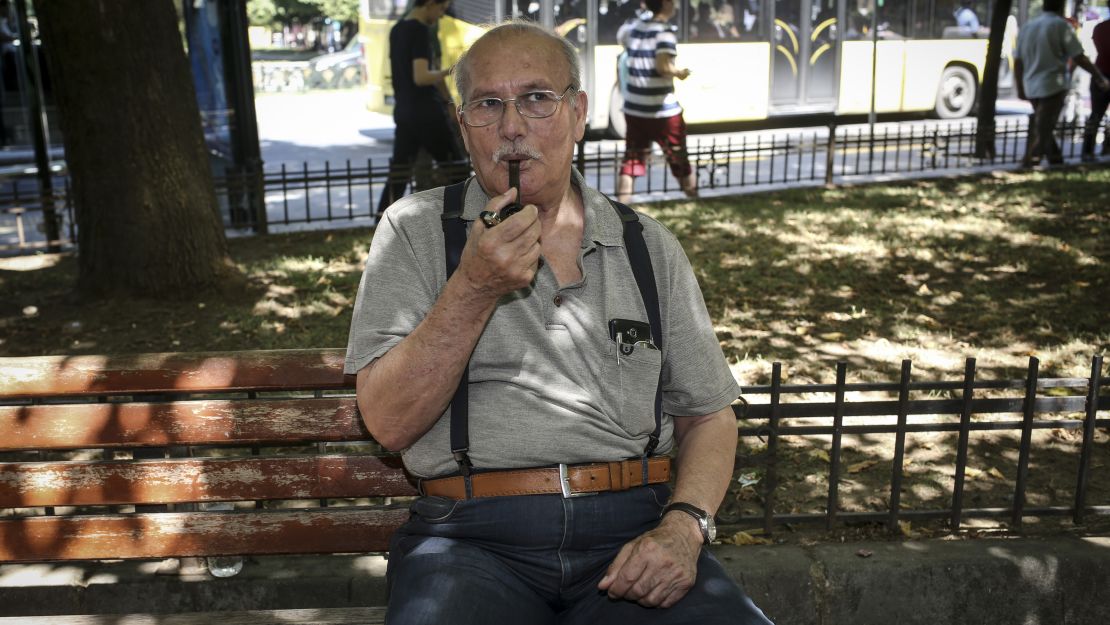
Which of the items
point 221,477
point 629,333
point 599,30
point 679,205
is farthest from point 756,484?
point 599,30

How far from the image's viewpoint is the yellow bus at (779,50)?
52.0 ft

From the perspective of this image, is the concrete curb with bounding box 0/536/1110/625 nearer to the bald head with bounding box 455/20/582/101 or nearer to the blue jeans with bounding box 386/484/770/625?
the blue jeans with bounding box 386/484/770/625

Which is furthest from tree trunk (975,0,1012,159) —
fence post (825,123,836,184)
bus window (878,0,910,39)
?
bus window (878,0,910,39)

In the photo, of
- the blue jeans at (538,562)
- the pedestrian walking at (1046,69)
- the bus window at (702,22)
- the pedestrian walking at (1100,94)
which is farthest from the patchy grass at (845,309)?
the bus window at (702,22)

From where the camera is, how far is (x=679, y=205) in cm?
1034

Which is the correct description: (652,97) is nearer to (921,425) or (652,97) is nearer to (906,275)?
(906,275)

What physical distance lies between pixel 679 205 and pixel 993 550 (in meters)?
7.11

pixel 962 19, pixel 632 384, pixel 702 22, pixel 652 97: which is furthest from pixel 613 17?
pixel 632 384

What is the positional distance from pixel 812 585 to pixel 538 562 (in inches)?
48.1

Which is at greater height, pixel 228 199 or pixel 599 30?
pixel 599 30

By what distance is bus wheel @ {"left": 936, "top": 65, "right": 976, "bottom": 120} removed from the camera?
18.8m

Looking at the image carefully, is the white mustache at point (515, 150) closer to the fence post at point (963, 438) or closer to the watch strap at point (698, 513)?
the watch strap at point (698, 513)

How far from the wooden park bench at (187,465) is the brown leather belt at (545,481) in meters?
0.48

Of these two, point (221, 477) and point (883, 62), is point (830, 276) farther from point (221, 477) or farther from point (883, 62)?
point (883, 62)
